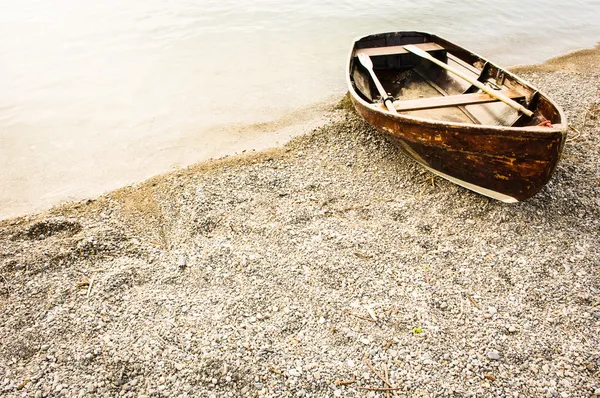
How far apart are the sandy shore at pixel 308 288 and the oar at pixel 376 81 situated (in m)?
1.03

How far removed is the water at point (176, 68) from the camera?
26.2 feet

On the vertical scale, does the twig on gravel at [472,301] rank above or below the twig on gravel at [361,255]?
below

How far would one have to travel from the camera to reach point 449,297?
171 inches

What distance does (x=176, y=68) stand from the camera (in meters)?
11.2

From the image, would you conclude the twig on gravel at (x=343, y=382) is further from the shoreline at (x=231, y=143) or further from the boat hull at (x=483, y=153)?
the shoreline at (x=231, y=143)

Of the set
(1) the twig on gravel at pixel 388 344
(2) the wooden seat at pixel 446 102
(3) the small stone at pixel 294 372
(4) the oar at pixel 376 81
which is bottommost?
(1) the twig on gravel at pixel 388 344

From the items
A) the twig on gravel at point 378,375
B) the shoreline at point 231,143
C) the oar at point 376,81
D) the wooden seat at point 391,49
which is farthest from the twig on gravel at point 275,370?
the wooden seat at point 391,49

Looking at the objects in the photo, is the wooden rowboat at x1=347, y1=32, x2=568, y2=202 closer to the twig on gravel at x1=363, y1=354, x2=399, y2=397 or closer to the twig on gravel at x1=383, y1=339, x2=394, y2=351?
the twig on gravel at x1=383, y1=339, x2=394, y2=351

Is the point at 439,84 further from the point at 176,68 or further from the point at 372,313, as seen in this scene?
the point at 176,68

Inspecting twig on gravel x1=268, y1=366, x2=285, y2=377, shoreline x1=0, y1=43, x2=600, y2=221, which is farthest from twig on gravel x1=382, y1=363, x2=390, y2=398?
shoreline x1=0, y1=43, x2=600, y2=221

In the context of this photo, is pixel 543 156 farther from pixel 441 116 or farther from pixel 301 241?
pixel 301 241

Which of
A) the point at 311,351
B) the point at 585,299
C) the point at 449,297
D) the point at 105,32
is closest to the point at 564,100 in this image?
the point at 585,299

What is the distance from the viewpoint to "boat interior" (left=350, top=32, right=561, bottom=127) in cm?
623

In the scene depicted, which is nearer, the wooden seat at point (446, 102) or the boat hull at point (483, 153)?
the boat hull at point (483, 153)
